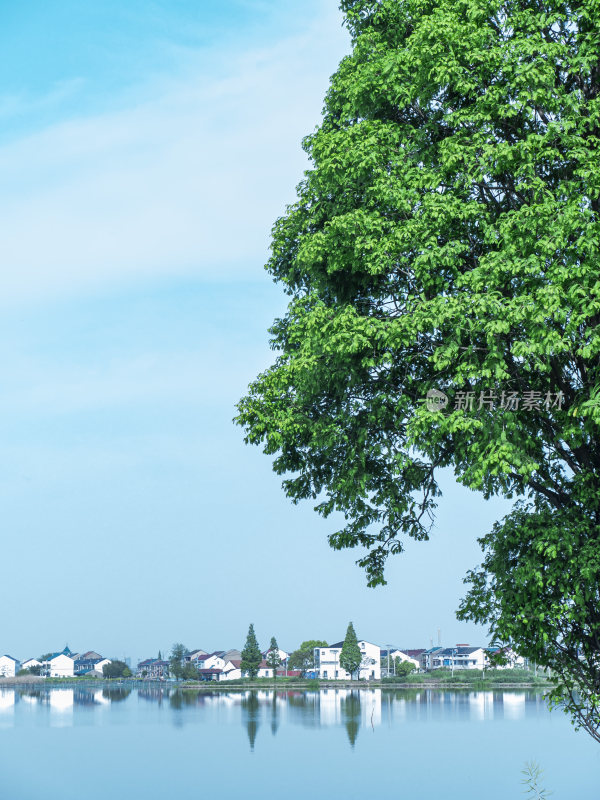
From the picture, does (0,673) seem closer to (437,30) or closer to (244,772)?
(244,772)

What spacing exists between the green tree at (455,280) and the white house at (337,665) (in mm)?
90291

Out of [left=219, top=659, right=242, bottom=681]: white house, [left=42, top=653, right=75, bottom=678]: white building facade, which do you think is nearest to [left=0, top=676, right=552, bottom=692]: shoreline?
[left=219, top=659, right=242, bottom=681]: white house

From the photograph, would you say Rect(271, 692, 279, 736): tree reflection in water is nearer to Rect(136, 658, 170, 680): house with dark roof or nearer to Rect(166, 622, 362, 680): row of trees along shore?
Rect(166, 622, 362, 680): row of trees along shore

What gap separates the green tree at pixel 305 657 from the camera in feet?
335

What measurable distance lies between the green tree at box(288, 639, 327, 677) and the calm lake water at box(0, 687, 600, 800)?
39.7m

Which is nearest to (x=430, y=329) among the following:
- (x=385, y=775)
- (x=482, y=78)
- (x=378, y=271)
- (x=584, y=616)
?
(x=378, y=271)

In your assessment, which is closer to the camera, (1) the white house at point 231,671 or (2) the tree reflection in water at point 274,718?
(2) the tree reflection in water at point 274,718

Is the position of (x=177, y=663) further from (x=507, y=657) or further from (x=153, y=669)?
(x=507, y=657)

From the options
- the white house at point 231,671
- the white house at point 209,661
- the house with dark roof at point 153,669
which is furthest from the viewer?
the house with dark roof at point 153,669

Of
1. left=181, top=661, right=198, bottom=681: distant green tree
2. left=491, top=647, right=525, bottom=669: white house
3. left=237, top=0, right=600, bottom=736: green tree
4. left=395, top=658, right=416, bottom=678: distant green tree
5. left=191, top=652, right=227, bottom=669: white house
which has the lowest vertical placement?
left=181, top=661, right=198, bottom=681: distant green tree

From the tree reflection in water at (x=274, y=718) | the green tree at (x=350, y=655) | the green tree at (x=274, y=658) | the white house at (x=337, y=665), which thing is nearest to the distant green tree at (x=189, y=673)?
the green tree at (x=274, y=658)

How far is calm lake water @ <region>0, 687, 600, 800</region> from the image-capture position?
2648 centimetres

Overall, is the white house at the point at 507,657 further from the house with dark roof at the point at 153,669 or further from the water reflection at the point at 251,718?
the house with dark roof at the point at 153,669

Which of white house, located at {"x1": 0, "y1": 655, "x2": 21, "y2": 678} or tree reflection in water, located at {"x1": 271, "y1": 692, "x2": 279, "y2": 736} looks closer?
tree reflection in water, located at {"x1": 271, "y1": 692, "x2": 279, "y2": 736}
